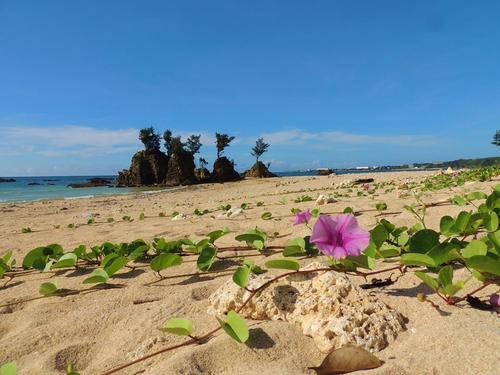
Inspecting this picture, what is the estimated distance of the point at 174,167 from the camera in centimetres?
3291

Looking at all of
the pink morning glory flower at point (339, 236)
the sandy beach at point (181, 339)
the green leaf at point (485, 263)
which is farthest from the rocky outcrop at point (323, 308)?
the green leaf at point (485, 263)

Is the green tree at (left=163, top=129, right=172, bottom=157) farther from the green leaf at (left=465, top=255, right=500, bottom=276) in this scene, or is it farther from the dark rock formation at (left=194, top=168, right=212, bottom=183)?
the green leaf at (left=465, top=255, right=500, bottom=276)

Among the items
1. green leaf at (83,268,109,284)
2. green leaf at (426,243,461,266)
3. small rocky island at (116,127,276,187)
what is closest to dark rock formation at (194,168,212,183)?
small rocky island at (116,127,276,187)

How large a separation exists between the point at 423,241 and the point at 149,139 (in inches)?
1492

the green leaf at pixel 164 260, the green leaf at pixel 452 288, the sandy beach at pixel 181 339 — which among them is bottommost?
the sandy beach at pixel 181 339

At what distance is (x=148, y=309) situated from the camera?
1.55 metres

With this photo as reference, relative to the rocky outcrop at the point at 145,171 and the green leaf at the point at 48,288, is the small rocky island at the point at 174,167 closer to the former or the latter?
the rocky outcrop at the point at 145,171

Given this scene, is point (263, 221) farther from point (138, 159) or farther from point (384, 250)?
point (138, 159)

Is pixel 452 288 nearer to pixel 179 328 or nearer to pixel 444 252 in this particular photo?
pixel 444 252

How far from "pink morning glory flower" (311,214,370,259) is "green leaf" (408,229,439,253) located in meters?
0.35

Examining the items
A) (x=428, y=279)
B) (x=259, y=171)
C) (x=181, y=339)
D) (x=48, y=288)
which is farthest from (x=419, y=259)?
(x=259, y=171)

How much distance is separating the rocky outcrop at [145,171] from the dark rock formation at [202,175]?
9.79 ft

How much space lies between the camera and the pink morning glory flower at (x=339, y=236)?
1.16 m

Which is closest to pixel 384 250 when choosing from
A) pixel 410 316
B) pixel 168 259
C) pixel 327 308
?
pixel 410 316
